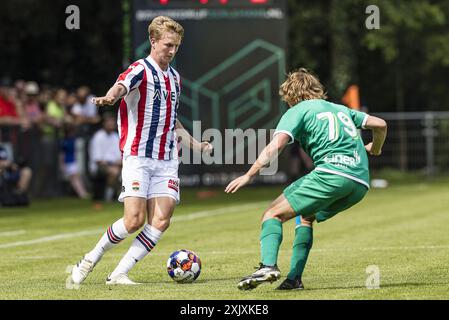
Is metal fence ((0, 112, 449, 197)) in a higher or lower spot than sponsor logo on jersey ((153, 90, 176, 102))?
lower

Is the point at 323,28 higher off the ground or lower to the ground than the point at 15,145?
higher

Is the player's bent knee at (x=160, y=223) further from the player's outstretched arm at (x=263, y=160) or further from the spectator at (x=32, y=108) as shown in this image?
the spectator at (x=32, y=108)

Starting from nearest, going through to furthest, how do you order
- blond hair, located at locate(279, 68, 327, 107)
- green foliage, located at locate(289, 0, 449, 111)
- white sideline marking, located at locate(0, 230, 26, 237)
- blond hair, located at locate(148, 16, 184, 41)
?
1. blond hair, located at locate(279, 68, 327, 107)
2. blond hair, located at locate(148, 16, 184, 41)
3. white sideline marking, located at locate(0, 230, 26, 237)
4. green foliage, located at locate(289, 0, 449, 111)

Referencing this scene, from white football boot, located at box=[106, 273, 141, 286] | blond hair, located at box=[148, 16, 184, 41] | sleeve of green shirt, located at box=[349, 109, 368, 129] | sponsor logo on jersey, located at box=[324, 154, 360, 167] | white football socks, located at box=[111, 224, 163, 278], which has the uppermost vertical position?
blond hair, located at box=[148, 16, 184, 41]

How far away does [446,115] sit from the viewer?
36.0 metres

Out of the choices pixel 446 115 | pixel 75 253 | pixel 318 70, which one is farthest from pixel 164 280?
pixel 318 70

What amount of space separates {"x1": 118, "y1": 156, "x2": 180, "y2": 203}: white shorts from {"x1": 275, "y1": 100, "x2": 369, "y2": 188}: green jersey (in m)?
1.50

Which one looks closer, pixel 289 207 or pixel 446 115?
pixel 289 207

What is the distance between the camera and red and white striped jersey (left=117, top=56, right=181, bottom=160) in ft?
36.0

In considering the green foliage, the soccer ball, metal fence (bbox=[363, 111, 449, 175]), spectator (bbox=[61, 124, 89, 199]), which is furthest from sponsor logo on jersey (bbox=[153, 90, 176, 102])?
metal fence (bbox=[363, 111, 449, 175])

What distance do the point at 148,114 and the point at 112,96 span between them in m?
0.83

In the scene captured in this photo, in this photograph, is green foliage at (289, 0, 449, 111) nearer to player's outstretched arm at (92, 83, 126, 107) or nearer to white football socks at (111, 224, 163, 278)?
white football socks at (111, 224, 163, 278)

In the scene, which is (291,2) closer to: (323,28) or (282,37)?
(323,28)

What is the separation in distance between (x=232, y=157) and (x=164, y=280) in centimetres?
1615
